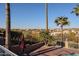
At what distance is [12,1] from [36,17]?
0.52m

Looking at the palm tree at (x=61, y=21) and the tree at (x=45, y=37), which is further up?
the palm tree at (x=61, y=21)

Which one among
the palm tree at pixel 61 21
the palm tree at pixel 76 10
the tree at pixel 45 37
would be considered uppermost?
the palm tree at pixel 76 10

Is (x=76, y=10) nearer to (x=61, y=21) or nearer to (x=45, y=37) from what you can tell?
(x=61, y=21)

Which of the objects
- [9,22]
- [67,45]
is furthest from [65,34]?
[9,22]

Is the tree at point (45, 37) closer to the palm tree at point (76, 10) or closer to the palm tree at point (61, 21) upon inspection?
the palm tree at point (61, 21)

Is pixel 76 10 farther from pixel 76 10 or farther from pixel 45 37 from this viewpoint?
pixel 45 37

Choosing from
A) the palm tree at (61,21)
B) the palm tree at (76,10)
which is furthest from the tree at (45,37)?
the palm tree at (76,10)

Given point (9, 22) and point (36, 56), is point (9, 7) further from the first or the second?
point (36, 56)

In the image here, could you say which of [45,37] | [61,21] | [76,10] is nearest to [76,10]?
[76,10]

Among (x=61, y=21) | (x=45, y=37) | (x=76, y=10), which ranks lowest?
(x=45, y=37)

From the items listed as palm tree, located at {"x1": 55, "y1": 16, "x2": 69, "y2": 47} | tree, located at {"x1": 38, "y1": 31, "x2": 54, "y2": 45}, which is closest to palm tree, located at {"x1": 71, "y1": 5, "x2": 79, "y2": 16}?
palm tree, located at {"x1": 55, "y1": 16, "x2": 69, "y2": 47}

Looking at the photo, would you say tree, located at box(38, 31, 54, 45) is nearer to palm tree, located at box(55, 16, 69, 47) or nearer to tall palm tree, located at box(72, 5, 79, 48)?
palm tree, located at box(55, 16, 69, 47)

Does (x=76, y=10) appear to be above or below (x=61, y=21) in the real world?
above

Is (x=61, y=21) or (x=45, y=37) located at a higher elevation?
(x=61, y=21)
